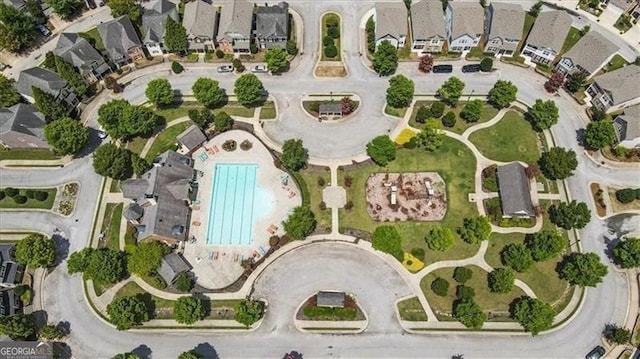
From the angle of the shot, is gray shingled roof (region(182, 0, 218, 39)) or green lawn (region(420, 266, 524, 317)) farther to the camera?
gray shingled roof (region(182, 0, 218, 39))

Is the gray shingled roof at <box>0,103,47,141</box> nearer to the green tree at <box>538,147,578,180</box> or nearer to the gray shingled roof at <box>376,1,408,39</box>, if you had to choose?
the gray shingled roof at <box>376,1,408,39</box>

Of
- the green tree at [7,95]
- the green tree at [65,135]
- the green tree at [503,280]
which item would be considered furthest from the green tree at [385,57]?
the green tree at [7,95]

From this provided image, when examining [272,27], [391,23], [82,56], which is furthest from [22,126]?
[391,23]

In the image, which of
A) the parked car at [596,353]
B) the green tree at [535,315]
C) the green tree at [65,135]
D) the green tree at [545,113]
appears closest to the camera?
the green tree at [535,315]

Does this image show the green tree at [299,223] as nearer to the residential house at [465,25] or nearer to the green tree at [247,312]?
the green tree at [247,312]

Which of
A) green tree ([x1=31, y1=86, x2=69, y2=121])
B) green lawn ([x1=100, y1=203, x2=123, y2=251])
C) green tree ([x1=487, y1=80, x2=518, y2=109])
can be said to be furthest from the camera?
green tree ([x1=487, y1=80, x2=518, y2=109])

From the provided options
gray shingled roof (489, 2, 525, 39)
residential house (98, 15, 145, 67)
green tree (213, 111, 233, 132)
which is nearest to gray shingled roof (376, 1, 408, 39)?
gray shingled roof (489, 2, 525, 39)

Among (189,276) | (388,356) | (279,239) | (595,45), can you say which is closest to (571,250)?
(388,356)
